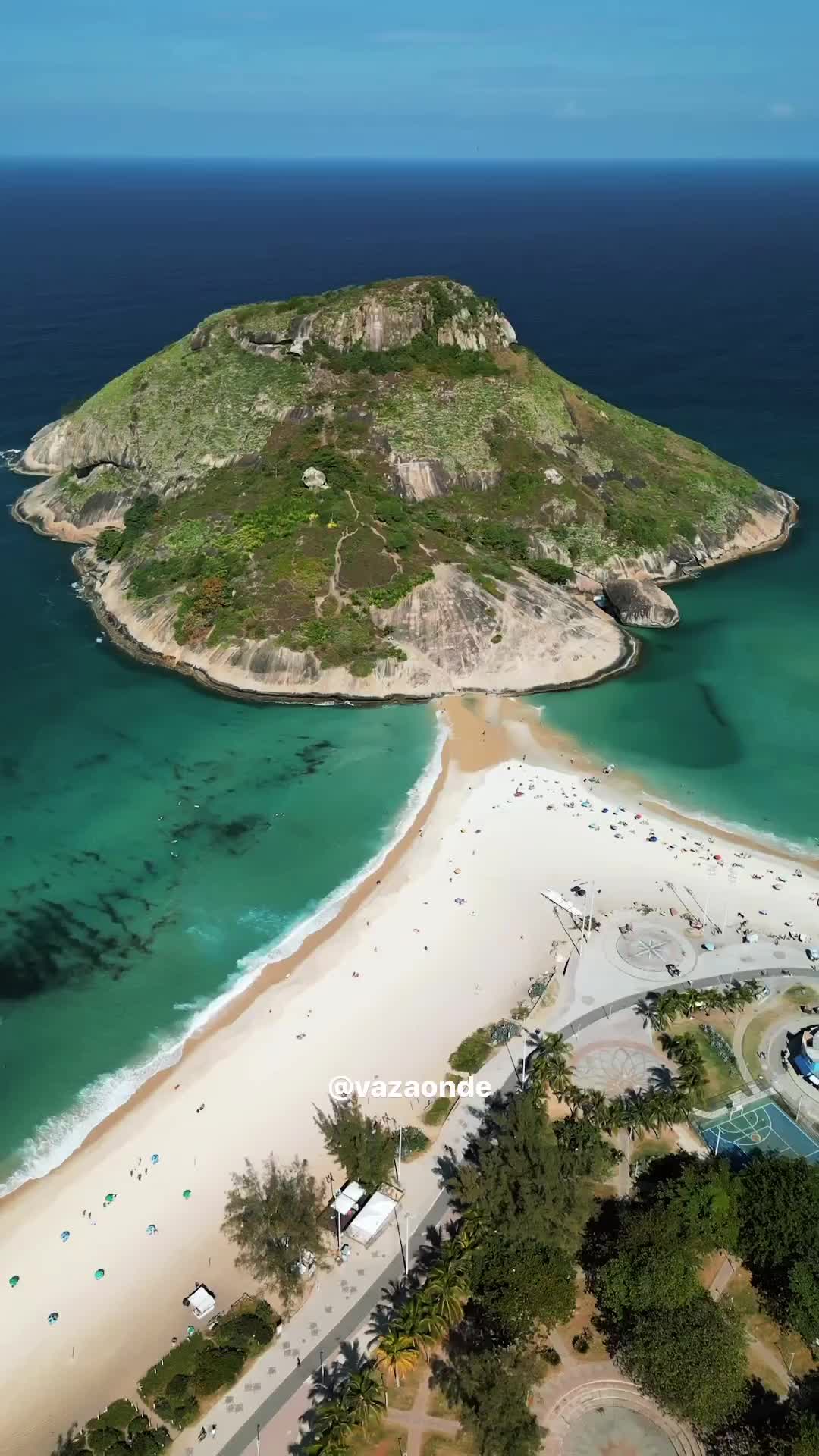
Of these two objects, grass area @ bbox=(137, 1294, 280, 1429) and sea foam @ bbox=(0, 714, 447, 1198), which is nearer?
grass area @ bbox=(137, 1294, 280, 1429)

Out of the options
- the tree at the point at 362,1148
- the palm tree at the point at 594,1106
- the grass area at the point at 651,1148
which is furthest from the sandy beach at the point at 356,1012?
the grass area at the point at 651,1148

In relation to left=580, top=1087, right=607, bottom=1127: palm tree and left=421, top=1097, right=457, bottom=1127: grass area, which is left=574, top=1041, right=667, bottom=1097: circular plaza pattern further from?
left=421, top=1097, right=457, bottom=1127: grass area

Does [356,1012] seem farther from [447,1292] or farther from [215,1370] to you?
[215,1370]

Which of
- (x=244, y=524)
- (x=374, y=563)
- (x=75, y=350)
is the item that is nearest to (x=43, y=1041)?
(x=374, y=563)

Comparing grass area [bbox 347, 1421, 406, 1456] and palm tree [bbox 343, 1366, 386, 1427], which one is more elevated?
palm tree [bbox 343, 1366, 386, 1427]

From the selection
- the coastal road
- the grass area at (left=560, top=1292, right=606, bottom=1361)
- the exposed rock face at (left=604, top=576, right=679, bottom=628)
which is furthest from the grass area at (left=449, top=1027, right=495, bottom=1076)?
the exposed rock face at (left=604, top=576, right=679, bottom=628)

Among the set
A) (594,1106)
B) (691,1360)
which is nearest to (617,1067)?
(594,1106)

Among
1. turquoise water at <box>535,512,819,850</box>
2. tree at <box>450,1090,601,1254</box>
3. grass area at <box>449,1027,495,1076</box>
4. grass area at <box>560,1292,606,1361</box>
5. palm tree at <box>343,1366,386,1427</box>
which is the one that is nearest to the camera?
palm tree at <box>343,1366,386,1427</box>

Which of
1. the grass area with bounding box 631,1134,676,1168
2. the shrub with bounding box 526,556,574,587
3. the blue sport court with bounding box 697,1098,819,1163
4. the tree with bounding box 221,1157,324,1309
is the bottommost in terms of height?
the tree with bounding box 221,1157,324,1309

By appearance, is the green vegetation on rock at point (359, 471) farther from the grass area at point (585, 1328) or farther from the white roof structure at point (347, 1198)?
the grass area at point (585, 1328)
